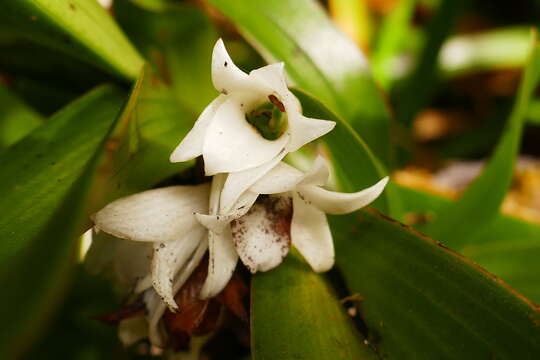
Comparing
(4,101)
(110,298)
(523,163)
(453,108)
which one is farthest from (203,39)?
(453,108)

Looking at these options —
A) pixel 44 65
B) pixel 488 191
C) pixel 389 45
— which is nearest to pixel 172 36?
pixel 44 65

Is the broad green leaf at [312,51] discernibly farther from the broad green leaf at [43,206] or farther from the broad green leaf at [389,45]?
the broad green leaf at [389,45]

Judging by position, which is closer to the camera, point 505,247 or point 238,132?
point 238,132

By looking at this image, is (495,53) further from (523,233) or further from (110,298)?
(110,298)

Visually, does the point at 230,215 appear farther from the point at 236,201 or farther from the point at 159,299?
the point at 159,299

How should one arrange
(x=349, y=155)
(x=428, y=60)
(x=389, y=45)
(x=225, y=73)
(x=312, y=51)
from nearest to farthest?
(x=225, y=73) → (x=349, y=155) → (x=312, y=51) → (x=428, y=60) → (x=389, y=45)

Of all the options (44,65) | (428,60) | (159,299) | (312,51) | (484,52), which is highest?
(44,65)

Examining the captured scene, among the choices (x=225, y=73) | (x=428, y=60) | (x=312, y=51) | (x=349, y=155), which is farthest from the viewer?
(x=428, y=60)
